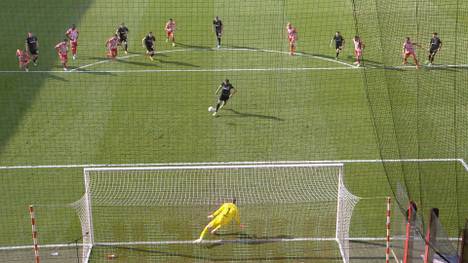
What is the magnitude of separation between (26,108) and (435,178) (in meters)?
11.0

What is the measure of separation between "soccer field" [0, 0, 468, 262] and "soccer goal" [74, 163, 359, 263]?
0.06 meters

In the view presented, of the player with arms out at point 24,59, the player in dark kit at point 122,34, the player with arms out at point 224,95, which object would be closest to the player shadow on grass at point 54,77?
the player with arms out at point 24,59

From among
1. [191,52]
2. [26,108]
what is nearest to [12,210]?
[26,108]

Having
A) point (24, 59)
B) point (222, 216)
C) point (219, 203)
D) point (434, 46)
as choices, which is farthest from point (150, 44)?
point (222, 216)

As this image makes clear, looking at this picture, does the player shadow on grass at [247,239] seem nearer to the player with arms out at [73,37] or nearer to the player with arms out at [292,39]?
the player with arms out at [292,39]

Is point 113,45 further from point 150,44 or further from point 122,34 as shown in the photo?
point 150,44

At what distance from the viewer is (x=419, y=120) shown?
10516 millimetres

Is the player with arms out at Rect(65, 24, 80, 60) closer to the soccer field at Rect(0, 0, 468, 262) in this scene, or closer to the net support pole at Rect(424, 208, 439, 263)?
the soccer field at Rect(0, 0, 468, 262)

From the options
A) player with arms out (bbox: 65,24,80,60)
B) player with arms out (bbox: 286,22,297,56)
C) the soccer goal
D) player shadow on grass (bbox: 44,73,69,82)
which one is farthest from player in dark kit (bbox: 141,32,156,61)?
the soccer goal

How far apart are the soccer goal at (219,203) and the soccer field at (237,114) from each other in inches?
2.2

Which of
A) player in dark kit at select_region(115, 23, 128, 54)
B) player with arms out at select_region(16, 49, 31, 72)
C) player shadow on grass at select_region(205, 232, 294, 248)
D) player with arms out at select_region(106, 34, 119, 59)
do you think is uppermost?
player in dark kit at select_region(115, 23, 128, 54)

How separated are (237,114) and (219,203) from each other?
5.14 m

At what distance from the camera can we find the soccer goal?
403 inches

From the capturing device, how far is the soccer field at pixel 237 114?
33.6ft
